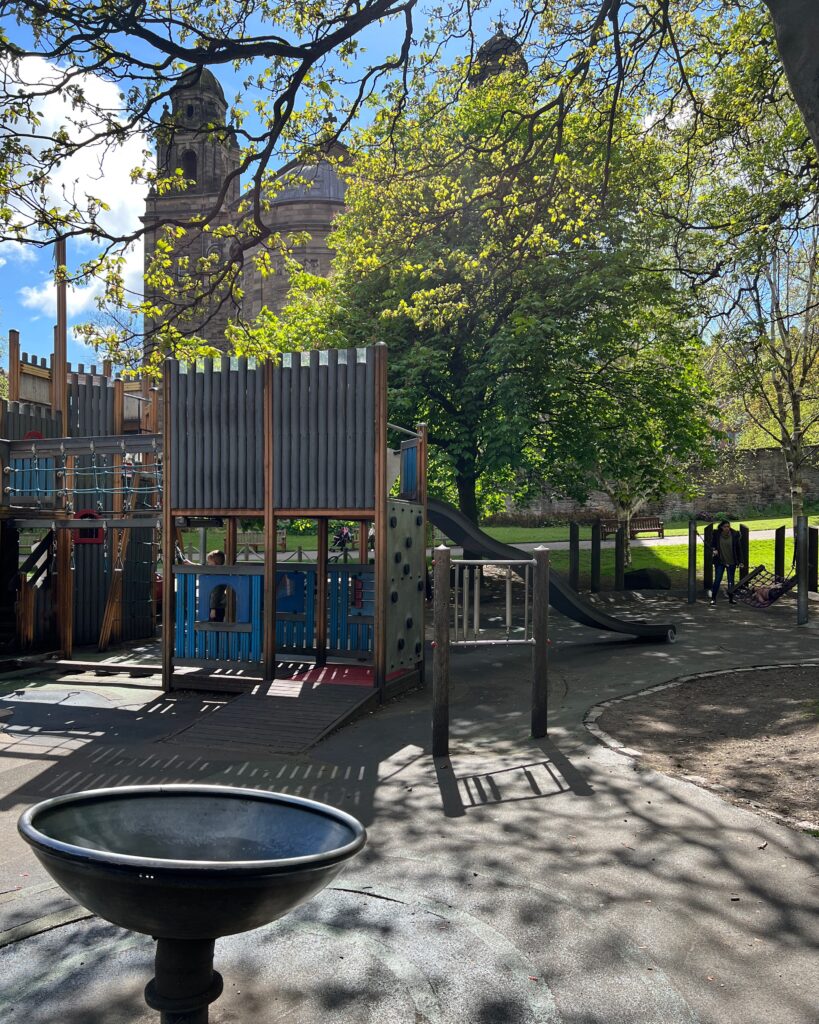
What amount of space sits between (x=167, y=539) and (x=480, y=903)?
805cm

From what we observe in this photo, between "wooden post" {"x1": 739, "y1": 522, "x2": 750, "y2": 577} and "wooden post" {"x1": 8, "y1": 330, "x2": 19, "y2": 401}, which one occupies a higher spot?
"wooden post" {"x1": 8, "y1": 330, "x2": 19, "y2": 401}

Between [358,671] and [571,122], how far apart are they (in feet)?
42.1

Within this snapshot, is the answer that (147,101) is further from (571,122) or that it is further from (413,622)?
(571,122)

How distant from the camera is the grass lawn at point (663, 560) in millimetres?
24984

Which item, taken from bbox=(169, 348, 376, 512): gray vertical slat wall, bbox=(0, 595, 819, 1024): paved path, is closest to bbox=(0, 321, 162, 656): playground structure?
bbox=(169, 348, 376, 512): gray vertical slat wall

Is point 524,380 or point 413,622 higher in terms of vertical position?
point 524,380

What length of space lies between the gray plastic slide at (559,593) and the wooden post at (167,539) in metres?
4.98

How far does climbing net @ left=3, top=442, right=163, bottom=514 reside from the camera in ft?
47.5

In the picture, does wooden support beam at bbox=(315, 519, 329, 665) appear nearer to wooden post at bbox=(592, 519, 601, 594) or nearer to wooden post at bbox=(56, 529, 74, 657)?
wooden post at bbox=(56, 529, 74, 657)

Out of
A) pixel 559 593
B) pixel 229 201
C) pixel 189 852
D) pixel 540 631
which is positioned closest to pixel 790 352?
pixel 559 593

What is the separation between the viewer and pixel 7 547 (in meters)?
14.9

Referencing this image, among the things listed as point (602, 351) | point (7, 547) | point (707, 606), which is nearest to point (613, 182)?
point (602, 351)

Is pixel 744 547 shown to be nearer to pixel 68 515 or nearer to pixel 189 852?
pixel 68 515

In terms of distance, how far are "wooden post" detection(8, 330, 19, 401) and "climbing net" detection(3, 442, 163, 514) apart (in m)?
1.30
